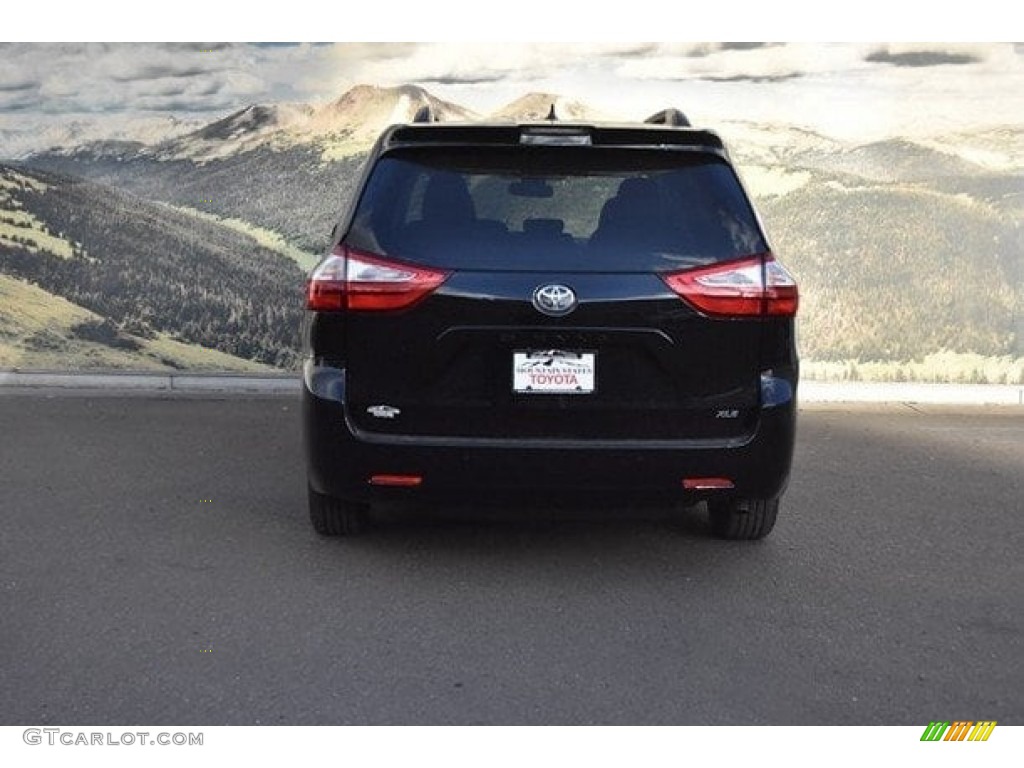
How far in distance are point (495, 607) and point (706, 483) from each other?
0.91 m

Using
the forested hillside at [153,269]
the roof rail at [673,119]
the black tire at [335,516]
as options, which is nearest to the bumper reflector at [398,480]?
the black tire at [335,516]

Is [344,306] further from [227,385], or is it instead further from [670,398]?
[227,385]

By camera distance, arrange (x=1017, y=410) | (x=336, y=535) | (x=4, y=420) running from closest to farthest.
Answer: (x=336, y=535)
(x=4, y=420)
(x=1017, y=410)

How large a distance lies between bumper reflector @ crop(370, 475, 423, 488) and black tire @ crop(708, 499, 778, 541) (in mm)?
1435

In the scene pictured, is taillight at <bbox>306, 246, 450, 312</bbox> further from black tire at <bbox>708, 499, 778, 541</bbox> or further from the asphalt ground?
black tire at <bbox>708, 499, 778, 541</bbox>

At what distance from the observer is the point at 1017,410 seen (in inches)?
368

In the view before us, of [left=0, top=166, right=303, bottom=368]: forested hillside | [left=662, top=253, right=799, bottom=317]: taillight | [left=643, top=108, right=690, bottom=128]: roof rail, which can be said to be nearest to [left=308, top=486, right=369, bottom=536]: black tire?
[left=662, top=253, right=799, bottom=317]: taillight

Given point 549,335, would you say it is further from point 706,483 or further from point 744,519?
point 744,519

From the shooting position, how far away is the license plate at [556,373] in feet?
14.9

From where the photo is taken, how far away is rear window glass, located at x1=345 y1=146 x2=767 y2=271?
4574mm

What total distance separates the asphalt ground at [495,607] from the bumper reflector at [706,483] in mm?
274

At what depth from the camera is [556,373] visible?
4551mm

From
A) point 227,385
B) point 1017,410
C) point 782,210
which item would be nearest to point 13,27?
point 227,385

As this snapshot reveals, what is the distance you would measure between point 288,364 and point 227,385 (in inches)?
19.5
